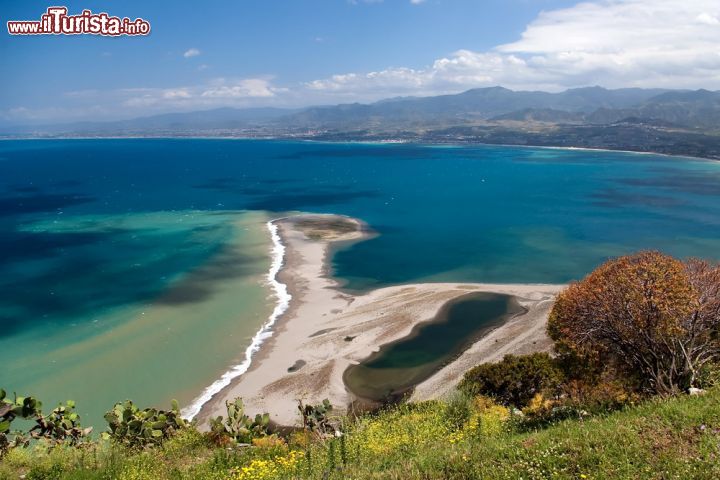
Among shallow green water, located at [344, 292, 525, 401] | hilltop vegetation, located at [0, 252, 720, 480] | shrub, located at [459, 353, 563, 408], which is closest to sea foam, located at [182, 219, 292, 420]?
shallow green water, located at [344, 292, 525, 401]

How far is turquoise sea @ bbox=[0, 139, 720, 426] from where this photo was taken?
108 feet

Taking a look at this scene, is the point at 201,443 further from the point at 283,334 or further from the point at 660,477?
the point at 283,334

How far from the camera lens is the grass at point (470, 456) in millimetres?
9148

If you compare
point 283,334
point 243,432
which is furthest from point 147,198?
point 243,432

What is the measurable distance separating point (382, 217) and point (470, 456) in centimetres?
7066

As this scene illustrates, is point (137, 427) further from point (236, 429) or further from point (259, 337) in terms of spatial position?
point (259, 337)

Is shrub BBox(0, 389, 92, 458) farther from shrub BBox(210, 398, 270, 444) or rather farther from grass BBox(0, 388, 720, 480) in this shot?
shrub BBox(210, 398, 270, 444)

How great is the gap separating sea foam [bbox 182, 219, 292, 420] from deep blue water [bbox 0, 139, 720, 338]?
6997 mm

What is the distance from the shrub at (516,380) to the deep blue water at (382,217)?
21797 millimetres

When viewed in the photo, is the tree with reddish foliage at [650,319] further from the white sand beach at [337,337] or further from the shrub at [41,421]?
the shrub at [41,421]

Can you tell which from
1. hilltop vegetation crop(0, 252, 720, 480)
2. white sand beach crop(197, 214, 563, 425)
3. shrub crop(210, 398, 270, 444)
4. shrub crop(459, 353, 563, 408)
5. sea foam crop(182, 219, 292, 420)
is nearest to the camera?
hilltop vegetation crop(0, 252, 720, 480)

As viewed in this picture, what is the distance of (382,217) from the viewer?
80.4 meters

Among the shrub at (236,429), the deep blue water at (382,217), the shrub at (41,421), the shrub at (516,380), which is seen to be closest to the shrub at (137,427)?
the shrub at (41,421)

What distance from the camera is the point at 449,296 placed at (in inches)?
1683
